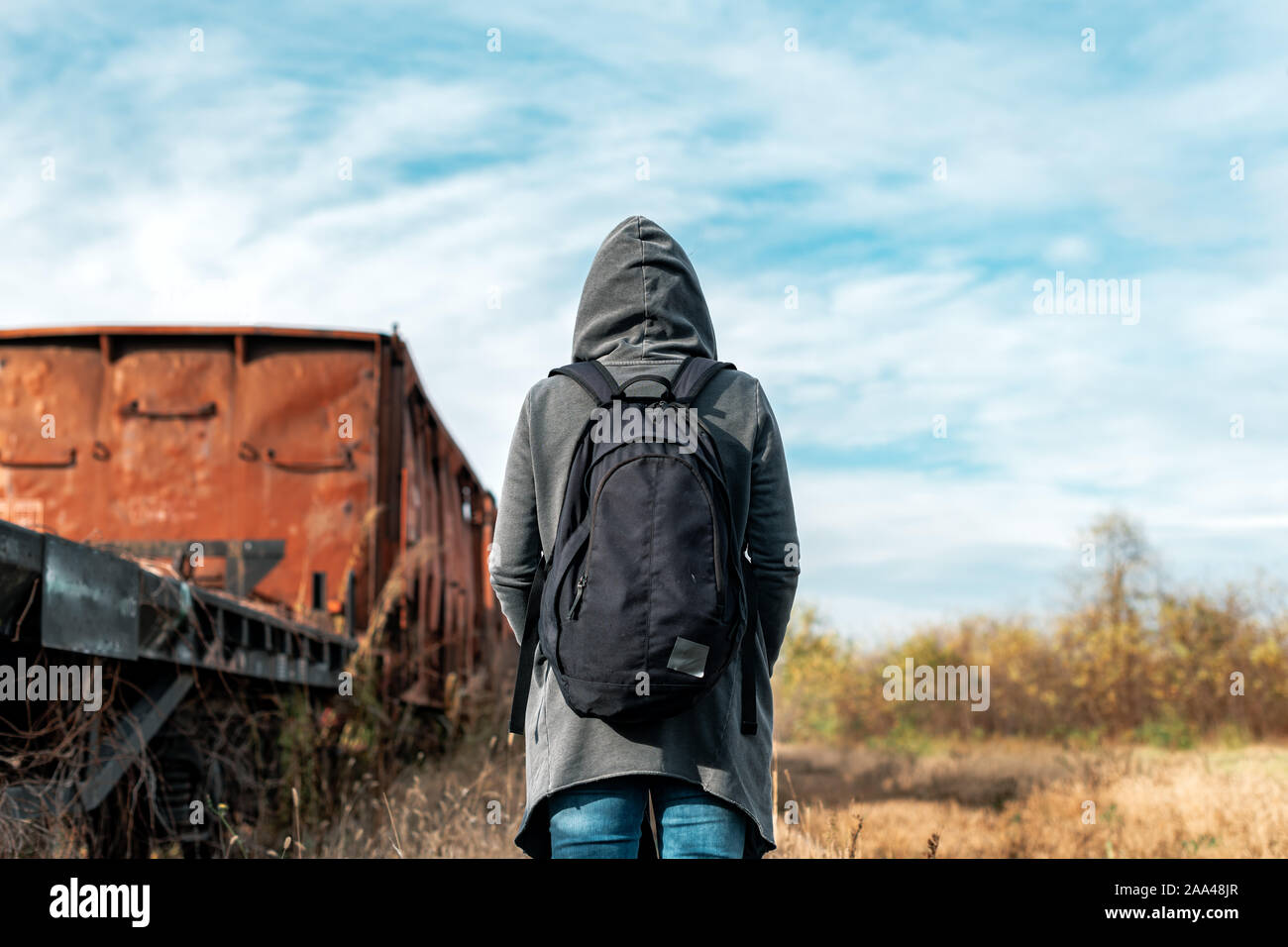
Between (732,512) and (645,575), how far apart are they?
0.26m

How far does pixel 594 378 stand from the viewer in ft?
7.68

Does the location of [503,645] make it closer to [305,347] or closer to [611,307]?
[305,347]

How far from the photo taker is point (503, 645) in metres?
11.8

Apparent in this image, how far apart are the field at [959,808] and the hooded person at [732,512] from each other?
105 centimetres

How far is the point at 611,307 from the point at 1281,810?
6.45 metres

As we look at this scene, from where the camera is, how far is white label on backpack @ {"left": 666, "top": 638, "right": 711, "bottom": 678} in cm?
206

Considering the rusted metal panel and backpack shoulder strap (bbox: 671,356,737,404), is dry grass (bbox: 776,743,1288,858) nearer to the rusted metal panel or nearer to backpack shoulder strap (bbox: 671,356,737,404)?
backpack shoulder strap (bbox: 671,356,737,404)

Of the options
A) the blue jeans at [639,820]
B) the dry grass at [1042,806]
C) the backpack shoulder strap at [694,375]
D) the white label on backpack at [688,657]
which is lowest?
the dry grass at [1042,806]

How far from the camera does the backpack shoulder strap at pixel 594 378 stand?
90.4 inches

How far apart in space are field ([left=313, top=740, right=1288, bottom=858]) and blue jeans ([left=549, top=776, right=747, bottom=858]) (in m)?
1.05

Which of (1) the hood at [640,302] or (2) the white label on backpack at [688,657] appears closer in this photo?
(2) the white label on backpack at [688,657]

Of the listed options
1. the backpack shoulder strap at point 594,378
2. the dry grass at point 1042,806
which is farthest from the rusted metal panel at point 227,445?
the backpack shoulder strap at point 594,378

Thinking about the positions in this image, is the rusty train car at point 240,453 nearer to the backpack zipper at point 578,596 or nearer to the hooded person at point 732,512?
the hooded person at point 732,512

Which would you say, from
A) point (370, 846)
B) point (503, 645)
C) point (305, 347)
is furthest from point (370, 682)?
point (503, 645)
